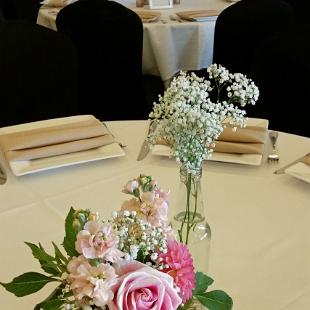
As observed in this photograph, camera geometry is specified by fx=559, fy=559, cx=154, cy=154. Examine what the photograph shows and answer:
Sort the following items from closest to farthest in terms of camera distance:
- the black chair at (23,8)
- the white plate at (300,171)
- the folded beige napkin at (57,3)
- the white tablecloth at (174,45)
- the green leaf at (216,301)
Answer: the green leaf at (216,301) → the white plate at (300,171) → the white tablecloth at (174,45) → the folded beige napkin at (57,3) → the black chair at (23,8)

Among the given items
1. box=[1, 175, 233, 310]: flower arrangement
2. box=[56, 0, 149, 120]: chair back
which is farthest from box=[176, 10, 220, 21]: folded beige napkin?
box=[1, 175, 233, 310]: flower arrangement

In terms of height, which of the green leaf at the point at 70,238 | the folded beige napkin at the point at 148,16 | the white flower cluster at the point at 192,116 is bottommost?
the folded beige napkin at the point at 148,16

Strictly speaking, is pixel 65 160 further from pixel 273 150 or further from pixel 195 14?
pixel 195 14

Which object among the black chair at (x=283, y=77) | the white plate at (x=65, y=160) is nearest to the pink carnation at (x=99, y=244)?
the white plate at (x=65, y=160)

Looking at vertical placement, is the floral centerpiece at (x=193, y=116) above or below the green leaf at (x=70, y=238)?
above

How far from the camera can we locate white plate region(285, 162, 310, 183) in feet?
3.92

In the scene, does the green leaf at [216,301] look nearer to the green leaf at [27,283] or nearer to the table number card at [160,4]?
the green leaf at [27,283]

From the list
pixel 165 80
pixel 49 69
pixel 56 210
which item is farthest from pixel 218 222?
pixel 165 80

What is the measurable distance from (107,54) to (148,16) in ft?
1.29

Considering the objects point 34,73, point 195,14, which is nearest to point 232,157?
point 34,73

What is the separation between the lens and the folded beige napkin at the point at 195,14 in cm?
276

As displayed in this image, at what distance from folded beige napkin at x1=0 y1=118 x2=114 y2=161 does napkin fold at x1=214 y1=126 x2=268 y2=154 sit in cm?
27

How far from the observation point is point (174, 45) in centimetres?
274

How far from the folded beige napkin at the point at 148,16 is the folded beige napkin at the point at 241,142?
1551 mm
